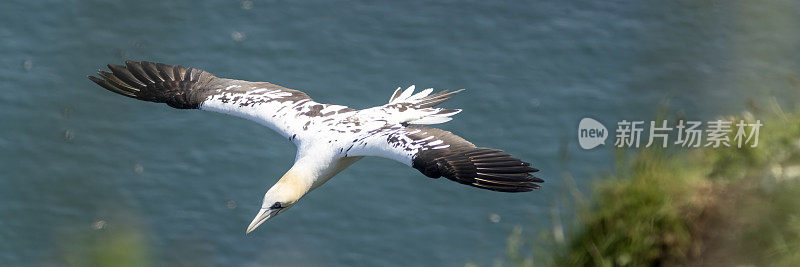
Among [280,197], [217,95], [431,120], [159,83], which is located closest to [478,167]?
[431,120]

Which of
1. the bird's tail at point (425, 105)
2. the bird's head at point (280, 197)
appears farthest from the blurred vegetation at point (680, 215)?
the bird's tail at point (425, 105)

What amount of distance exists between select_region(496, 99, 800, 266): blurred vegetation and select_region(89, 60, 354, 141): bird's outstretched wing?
646 centimetres

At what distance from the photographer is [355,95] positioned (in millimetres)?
24578

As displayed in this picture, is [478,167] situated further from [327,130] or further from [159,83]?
[159,83]

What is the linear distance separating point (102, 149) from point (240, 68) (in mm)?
3867

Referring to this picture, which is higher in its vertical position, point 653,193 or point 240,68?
point 653,193

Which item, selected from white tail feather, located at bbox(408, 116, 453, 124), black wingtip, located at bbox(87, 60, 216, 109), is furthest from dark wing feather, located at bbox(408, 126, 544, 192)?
black wingtip, located at bbox(87, 60, 216, 109)

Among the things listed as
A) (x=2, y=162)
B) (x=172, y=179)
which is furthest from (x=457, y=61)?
(x=2, y=162)

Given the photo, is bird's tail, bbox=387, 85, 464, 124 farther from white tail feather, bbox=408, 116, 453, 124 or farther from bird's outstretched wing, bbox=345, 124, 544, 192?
bird's outstretched wing, bbox=345, 124, 544, 192

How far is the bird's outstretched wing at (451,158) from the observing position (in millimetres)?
12352

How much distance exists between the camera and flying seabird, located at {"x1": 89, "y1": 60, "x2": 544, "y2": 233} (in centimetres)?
1269

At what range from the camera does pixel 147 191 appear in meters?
22.4

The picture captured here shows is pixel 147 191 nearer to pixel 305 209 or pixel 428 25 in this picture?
pixel 305 209

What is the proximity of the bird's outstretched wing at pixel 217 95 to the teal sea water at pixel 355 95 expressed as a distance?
11.8ft
